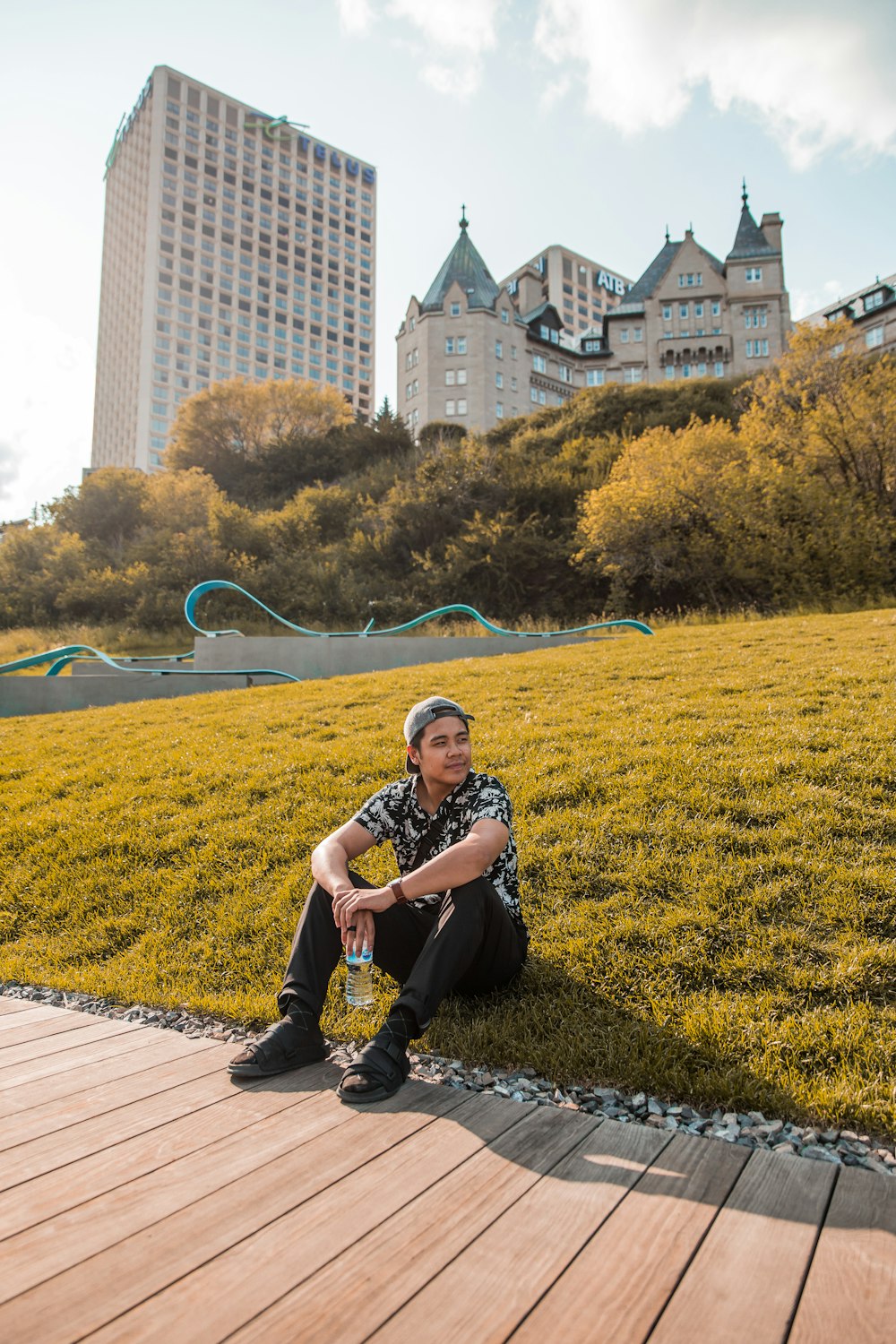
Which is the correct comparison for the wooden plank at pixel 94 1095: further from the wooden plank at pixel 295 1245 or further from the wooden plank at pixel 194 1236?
the wooden plank at pixel 295 1245

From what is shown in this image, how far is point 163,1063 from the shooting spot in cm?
301

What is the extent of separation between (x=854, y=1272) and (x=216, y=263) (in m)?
125

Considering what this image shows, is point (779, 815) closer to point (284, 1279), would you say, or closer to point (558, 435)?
point (284, 1279)

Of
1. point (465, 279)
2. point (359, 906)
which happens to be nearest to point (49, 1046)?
point (359, 906)

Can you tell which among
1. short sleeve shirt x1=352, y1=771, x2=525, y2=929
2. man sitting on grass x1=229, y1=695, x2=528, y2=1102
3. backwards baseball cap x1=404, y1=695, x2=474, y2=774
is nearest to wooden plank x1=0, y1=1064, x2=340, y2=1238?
man sitting on grass x1=229, y1=695, x2=528, y2=1102

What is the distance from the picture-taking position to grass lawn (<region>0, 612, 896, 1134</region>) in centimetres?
303

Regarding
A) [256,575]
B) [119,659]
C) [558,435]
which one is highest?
[558,435]

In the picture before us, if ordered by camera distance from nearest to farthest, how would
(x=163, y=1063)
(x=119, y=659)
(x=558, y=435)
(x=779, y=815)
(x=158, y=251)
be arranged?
(x=163, y=1063)
(x=779, y=815)
(x=119, y=659)
(x=558, y=435)
(x=158, y=251)

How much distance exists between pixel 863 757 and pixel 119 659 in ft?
51.2

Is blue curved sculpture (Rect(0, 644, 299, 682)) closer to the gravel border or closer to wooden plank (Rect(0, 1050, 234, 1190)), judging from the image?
Answer: the gravel border

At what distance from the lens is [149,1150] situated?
2.29 m

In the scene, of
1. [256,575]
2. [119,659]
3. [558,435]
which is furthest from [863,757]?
[558,435]

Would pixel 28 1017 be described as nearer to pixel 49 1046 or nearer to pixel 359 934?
pixel 49 1046

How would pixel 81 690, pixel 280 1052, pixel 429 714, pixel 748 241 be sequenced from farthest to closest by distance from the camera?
1. pixel 748 241
2. pixel 81 690
3. pixel 429 714
4. pixel 280 1052
